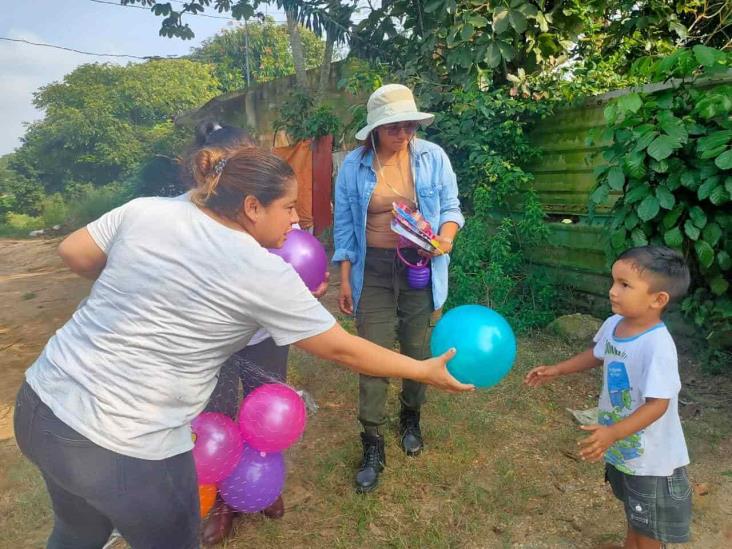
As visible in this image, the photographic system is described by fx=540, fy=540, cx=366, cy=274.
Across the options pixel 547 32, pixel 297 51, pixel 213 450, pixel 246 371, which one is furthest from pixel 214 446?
pixel 297 51

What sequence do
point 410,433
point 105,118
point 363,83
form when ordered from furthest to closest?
1. point 105,118
2. point 363,83
3. point 410,433

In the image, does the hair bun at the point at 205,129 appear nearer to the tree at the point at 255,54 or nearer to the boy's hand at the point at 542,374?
the boy's hand at the point at 542,374

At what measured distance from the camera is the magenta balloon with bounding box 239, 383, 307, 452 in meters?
2.14

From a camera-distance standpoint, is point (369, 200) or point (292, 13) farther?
point (292, 13)

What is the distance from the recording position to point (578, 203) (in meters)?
4.84

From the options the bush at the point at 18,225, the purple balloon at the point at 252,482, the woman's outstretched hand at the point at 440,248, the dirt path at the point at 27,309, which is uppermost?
the woman's outstretched hand at the point at 440,248

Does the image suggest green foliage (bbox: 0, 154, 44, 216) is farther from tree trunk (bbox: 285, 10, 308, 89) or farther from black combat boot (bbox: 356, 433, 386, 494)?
black combat boot (bbox: 356, 433, 386, 494)

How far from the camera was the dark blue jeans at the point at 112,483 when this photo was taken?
1.33 metres

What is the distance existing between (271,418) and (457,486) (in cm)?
117

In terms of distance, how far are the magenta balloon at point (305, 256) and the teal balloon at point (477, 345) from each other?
931mm

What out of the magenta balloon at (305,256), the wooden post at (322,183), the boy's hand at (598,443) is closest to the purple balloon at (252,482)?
the magenta balloon at (305,256)

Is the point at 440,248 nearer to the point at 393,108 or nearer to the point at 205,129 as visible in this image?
the point at 393,108

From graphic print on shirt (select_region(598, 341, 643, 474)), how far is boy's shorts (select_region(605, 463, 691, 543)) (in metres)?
0.08

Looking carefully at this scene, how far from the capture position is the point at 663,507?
6.28 ft
